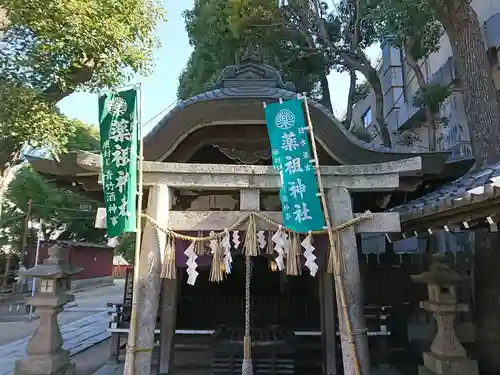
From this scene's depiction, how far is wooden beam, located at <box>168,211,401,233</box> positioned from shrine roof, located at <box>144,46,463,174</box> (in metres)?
0.81

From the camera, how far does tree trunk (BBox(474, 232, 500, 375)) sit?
6.72 meters

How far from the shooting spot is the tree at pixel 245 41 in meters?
12.8

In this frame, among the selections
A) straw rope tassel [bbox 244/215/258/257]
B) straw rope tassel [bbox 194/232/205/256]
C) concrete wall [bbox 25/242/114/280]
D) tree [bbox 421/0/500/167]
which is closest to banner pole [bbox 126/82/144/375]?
straw rope tassel [bbox 194/232/205/256]

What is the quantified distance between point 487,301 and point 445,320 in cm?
228

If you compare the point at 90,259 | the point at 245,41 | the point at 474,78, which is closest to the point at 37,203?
the point at 90,259

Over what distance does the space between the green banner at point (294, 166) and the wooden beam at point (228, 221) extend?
422mm

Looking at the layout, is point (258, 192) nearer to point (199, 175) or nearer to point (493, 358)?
point (199, 175)

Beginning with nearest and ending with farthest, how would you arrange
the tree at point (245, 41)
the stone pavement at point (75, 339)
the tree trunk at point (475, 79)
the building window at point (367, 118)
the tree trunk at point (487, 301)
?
the tree trunk at point (487, 301)
the tree trunk at point (475, 79)
the stone pavement at point (75, 339)
the tree at point (245, 41)
the building window at point (367, 118)

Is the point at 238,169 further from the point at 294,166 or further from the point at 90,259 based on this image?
the point at 90,259

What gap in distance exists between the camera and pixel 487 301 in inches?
279

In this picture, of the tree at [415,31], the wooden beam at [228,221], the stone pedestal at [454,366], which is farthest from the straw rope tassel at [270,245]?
the tree at [415,31]

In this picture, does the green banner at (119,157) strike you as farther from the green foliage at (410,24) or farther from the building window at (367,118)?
the building window at (367,118)

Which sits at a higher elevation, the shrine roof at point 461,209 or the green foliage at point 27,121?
the green foliage at point 27,121

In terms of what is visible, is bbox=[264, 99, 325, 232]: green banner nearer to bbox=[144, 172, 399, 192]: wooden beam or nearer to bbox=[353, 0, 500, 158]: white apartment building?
bbox=[144, 172, 399, 192]: wooden beam
